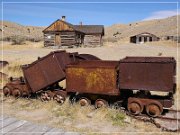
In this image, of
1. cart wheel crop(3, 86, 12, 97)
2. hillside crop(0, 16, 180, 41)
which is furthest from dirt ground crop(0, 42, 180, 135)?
hillside crop(0, 16, 180, 41)

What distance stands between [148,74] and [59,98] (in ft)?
10.3

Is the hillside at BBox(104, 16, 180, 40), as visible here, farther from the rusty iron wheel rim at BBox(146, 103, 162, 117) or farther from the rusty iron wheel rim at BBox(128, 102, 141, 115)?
the rusty iron wheel rim at BBox(146, 103, 162, 117)

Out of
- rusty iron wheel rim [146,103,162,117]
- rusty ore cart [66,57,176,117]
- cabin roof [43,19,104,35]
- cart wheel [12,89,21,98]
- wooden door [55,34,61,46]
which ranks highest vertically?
cabin roof [43,19,104,35]

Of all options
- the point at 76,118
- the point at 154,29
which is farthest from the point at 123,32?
the point at 76,118

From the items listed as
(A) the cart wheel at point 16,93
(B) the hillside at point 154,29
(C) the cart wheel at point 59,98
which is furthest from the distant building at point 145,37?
(C) the cart wheel at point 59,98

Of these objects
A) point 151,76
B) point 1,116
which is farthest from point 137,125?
point 1,116

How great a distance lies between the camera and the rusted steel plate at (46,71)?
9.40 metres

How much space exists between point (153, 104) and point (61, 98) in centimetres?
Result: 305

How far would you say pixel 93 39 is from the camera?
41906mm

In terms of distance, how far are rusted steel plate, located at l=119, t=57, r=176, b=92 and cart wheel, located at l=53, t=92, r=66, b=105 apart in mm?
2175

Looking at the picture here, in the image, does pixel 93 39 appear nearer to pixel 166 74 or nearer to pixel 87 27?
pixel 87 27

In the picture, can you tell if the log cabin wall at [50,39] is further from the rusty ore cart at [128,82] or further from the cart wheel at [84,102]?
the cart wheel at [84,102]

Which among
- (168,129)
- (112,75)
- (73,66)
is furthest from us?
(73,66)

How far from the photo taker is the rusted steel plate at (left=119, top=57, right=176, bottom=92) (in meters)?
7.44
